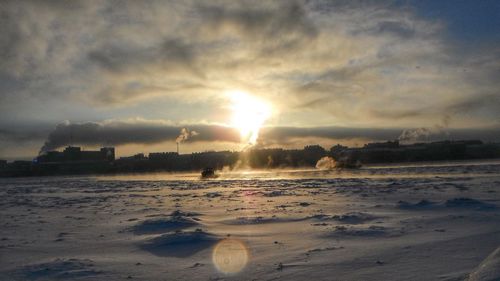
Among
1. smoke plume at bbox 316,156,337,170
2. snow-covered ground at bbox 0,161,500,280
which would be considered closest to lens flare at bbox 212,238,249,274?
snow-covered ground at bbox 0,161,500,280

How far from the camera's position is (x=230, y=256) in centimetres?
951

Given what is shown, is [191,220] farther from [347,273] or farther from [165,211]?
[347,273]

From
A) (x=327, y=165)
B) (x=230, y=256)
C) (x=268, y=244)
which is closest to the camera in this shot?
(x=230, y=256)

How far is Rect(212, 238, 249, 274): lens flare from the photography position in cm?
855

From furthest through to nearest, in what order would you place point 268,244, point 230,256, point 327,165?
point 327,165, point 268,244, point 230,256

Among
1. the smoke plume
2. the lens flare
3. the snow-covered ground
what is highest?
the smoke plume

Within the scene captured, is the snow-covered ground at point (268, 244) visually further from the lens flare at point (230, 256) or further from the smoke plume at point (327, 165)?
the smoke plume at point (327, 165)

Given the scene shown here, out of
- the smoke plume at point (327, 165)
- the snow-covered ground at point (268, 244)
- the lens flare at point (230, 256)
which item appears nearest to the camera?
the snow-covered ground at point (268, 244)

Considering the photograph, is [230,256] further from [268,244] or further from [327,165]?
[327,165]

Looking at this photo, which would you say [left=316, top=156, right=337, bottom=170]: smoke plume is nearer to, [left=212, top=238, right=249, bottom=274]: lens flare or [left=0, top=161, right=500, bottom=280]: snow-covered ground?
[left=0, top=161, right=500, bottom=280]: snow-covered ground

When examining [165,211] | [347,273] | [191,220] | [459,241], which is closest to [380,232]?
[459,241]

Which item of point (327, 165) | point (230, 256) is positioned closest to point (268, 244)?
point (230, 256)

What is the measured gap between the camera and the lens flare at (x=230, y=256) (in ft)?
28.0

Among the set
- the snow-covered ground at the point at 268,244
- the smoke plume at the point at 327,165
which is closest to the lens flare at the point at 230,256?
the snow-covered ground at the point at 268,244
